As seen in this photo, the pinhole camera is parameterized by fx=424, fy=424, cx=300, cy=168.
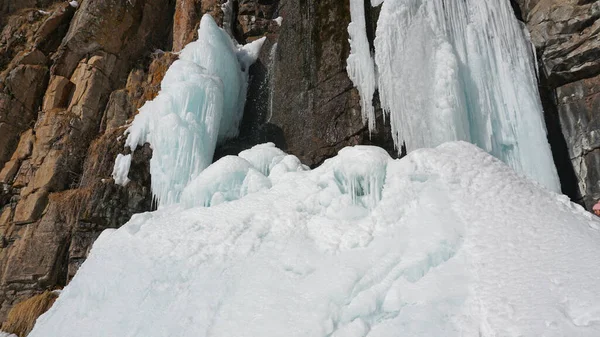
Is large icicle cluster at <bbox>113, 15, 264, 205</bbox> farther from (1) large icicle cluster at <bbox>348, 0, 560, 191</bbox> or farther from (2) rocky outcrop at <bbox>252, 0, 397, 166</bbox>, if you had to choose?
(1) large icicle cluster at <bbox>348, 0, 560, 191</bbox>

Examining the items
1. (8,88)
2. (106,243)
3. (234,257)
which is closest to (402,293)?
(234,257)

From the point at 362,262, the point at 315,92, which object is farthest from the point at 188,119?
the point at 362,262

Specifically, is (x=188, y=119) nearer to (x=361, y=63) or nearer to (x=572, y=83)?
(x=361, y=63)

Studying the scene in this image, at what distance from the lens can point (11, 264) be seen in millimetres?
9383

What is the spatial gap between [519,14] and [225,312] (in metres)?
7.42

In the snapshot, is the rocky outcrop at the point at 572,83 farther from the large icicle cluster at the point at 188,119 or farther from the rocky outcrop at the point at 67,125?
the rocky outcrop at the point at 67,125

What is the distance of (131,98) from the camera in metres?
11.6

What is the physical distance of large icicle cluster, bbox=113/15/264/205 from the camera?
316 inches

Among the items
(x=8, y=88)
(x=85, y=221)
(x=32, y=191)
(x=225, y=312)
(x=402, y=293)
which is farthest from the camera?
(x=8, y=88)

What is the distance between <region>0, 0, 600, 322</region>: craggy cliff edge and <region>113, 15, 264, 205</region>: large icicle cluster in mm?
414

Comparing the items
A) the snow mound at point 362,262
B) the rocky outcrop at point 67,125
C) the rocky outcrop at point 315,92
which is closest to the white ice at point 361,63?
the rocky outcrop at point 315,92

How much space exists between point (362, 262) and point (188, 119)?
19.4ft

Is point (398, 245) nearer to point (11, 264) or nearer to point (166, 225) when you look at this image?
point (166, 225)

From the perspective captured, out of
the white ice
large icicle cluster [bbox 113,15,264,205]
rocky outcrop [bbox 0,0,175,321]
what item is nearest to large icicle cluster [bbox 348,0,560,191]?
the white ice
